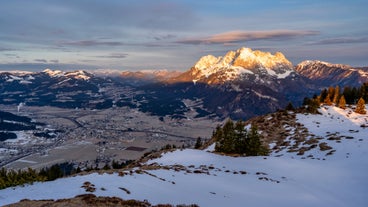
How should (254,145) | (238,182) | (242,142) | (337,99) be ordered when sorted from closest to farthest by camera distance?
(238,182)
(254,145)
(242,142)
(337,99)

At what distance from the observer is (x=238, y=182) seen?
42.8m

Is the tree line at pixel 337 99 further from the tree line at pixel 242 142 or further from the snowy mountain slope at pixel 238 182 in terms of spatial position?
the tree line at pixel 242 142

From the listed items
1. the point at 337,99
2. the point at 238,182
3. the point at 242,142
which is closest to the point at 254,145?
the point at 242,142

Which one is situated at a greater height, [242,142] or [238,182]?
[238,182]

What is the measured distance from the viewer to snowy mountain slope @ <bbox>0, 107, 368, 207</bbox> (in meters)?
30.5

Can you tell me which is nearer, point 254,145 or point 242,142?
point 254,145

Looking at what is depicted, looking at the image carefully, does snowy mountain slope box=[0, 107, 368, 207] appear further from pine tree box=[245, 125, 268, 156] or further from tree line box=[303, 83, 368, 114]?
tree line box=[303, 83, 368, 114]

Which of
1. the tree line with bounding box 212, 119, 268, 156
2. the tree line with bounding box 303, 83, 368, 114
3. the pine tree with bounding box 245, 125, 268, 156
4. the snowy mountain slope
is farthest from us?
the tree line with bounding box 303, 83, 368, 114

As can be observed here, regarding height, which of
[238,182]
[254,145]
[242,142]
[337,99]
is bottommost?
[254,145]

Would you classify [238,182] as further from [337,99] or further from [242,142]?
[337,99]

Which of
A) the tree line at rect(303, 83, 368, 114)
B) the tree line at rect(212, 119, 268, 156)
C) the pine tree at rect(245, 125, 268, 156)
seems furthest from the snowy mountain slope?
the tree line at rect(303, 83, 368, 114)

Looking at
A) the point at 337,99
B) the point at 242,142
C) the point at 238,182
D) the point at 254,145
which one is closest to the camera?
the point at 238,182

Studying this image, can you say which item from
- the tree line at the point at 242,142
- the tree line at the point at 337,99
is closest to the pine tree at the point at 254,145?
the tree line at the point at 242,142

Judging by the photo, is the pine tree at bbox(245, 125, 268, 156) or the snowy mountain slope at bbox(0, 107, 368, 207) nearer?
the snowy mountain slope at bbox(0, 107, 368, 207)
